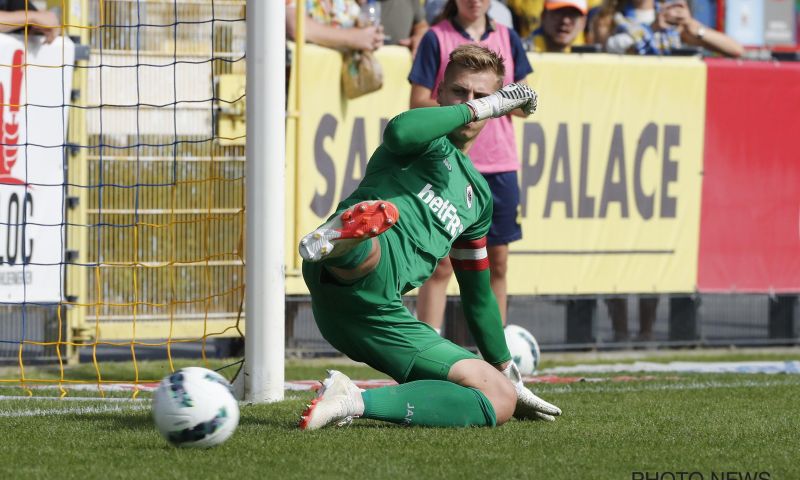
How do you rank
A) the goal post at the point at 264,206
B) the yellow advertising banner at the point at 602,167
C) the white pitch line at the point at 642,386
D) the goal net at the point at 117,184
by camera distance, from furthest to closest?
the yellow advertising banner at the point at 602,167 < the goal net at the point at 117,184 < the white pitch line at the point at 642,386 < the goal post at the point at 264,206

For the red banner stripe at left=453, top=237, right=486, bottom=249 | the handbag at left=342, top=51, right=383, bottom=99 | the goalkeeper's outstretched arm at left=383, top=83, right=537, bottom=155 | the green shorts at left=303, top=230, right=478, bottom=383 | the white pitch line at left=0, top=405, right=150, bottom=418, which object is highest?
the handbag at left=342, top=51, right=383, bottom=99

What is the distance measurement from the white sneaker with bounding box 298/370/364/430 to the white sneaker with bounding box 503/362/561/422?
0.69 metres

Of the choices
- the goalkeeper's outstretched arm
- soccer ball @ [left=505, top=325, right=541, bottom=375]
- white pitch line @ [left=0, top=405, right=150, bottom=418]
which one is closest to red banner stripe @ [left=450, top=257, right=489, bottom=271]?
the goalkeeper's outstretched arm

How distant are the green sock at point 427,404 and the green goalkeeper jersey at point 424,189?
0.41m

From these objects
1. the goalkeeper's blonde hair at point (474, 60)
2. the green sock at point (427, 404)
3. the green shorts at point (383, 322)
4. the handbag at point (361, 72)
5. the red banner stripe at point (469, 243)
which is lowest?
the green sock at point (427, 404)

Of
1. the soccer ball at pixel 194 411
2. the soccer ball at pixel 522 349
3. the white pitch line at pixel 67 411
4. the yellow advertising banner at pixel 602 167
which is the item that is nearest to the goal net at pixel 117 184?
the yellow advertising banner at pixel 602 167

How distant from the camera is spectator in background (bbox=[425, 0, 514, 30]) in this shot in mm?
9586

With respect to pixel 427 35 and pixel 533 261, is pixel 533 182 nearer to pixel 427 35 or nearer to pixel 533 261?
pixel 533 261

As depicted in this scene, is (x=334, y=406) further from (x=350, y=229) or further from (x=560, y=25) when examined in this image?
(x=560, y=25)

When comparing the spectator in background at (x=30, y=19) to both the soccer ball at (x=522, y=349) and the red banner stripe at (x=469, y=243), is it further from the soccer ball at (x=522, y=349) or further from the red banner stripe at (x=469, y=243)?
the red banner stripe at (x=469, y=243)

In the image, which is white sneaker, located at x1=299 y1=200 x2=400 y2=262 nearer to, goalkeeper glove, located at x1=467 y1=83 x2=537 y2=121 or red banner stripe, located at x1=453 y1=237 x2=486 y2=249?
goalkeeper glove, located at x1=467 y1=83 x2=537 y2=121

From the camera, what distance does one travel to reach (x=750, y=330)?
994 centimetres

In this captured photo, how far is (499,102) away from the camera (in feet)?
16.2

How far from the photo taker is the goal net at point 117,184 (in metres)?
7.71
